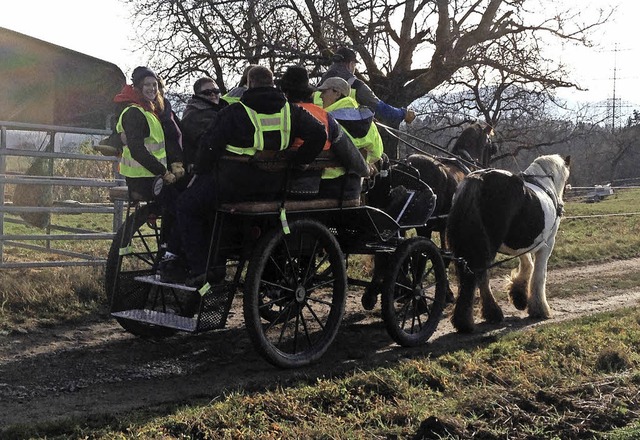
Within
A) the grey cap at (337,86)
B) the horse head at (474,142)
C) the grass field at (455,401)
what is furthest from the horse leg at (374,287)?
the horse head at (474,142)

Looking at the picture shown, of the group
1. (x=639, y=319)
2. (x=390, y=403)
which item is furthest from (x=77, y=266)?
Result: (x=639, y=319)

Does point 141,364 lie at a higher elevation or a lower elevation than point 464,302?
lower

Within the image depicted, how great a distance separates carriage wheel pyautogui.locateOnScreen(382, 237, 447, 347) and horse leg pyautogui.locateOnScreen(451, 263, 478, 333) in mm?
463

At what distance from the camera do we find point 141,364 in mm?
5766

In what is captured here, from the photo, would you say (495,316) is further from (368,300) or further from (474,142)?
(474,142)

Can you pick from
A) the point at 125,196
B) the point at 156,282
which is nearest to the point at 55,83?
the point at 125,196

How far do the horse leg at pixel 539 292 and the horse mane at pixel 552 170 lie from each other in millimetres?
947

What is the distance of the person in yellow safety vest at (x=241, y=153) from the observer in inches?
204

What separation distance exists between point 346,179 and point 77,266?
4.05 m

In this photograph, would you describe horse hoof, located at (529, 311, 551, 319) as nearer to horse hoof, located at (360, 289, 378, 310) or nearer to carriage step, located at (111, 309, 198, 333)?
horse hoof, located at (360, 289, 378, 310)

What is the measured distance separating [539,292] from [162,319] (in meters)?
4.40

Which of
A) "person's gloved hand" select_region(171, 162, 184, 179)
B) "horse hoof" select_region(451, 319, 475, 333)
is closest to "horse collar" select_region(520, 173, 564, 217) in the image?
"horse hoof" select_region(451, 319, 475, 333)

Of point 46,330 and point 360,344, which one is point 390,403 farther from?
point 46,330

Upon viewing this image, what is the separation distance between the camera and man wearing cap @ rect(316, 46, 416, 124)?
25.3 feet
